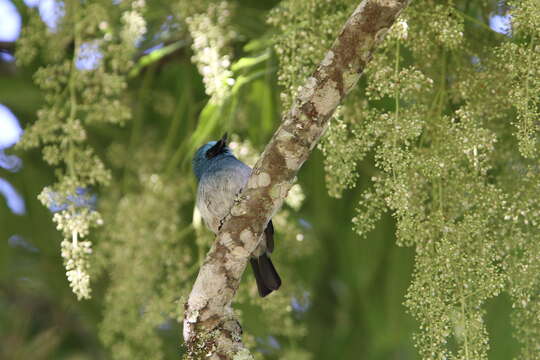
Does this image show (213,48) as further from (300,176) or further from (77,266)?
(300,176)

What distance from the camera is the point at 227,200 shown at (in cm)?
288

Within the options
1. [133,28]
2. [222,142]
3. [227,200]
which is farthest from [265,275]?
[133,28]

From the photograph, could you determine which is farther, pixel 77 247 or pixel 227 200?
pixel 227 200

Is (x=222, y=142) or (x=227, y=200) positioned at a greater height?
(x=222, y=142)

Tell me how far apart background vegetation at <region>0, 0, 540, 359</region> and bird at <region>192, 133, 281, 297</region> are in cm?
6

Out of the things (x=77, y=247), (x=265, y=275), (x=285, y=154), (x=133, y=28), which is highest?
(x=133, y=28)

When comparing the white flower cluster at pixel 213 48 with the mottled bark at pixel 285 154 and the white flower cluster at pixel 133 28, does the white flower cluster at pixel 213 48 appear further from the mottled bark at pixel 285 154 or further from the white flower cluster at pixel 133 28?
the mottled bark at pixel 285 154

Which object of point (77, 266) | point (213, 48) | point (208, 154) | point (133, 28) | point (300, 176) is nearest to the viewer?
point (77, 266)

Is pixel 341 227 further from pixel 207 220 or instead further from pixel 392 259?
pixel 207 220

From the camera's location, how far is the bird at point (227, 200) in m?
2.78

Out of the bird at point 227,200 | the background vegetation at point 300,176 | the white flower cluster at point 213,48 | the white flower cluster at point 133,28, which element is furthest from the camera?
the bird at point 227,200

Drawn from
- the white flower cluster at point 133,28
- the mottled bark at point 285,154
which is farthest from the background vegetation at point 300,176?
the mottled bark at point 285,154

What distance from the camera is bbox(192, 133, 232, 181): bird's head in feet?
9.93

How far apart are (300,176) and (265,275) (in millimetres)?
1126
